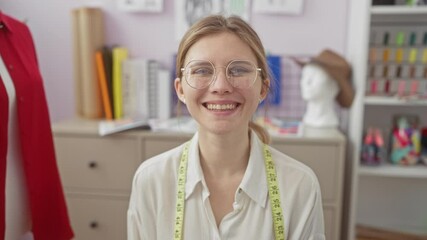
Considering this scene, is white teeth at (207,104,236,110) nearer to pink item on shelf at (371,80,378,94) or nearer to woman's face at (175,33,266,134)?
woman's face at (175,33,266,134)

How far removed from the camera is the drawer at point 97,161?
5.71 feet

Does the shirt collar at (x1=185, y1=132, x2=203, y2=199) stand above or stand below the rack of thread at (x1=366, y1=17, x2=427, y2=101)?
below

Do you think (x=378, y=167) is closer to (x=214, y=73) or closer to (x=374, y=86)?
(x=374, y=86)

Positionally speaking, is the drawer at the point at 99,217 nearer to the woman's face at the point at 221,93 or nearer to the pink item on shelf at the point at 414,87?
the woman's face at the point at 221,93

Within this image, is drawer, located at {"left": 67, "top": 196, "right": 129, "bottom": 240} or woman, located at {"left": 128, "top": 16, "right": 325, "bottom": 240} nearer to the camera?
woman, located at {"left": 128, "top": 16, "right": 325, "bottom": 240}

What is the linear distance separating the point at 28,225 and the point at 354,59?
160 centimetres

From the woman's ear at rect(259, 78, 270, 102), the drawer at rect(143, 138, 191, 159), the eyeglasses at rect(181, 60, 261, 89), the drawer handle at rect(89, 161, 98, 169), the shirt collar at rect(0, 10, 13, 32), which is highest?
the shirt collar at rect(0, 10, 13, 32)

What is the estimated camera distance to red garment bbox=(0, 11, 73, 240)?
44.9 inches

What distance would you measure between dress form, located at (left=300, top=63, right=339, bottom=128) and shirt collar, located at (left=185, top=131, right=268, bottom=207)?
938 millimetres

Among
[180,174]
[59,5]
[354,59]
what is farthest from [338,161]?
[59,5]

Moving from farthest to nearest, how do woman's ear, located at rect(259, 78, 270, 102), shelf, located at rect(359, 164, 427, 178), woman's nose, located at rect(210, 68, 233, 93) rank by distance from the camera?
1. shelf, located at rect(359, 164, 427, 178)
2. woman's ear, located at rect(259, 78, 270, 102)
3. woman's nose, located at rect(210, 68, 233, 93)

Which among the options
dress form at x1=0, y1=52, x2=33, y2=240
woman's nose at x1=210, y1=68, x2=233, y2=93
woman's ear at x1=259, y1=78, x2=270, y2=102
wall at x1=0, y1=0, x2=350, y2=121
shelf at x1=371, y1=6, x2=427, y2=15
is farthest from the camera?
wall at x1=0, y1=0, x2=350, y2=121

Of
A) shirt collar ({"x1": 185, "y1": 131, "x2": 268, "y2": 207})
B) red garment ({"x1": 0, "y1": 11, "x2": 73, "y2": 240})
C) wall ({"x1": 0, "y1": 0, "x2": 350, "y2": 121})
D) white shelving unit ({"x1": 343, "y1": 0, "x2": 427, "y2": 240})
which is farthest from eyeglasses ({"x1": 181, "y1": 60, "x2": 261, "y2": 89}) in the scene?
wall ({"x1": 0, "y1": 0, "x2": 350, "y2": 121})

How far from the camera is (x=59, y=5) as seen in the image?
212 cm
